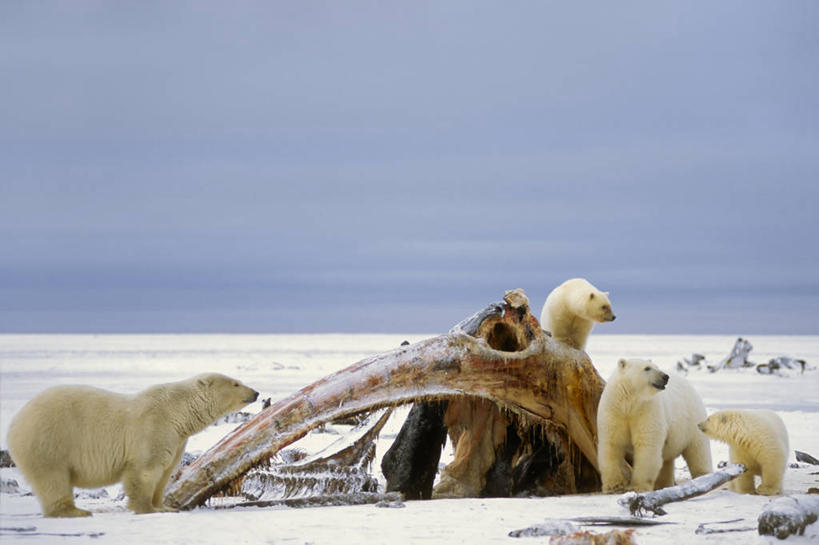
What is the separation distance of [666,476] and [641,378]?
4.83ft

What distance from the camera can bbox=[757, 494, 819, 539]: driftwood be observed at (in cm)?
588

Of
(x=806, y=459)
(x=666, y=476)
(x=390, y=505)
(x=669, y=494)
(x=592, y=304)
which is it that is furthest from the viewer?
(x=806, y=459)

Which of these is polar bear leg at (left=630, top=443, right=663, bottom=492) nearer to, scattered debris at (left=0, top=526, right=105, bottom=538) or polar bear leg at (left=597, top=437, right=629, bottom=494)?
polar bear leg at (left=597, top=437, right=629, bottom=494)

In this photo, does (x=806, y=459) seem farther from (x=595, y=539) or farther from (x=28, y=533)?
(x=28, y=533)

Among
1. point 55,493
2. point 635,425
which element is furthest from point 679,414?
point 55,493

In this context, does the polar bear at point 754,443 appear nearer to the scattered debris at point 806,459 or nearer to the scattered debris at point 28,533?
the scattered debris at point 806,459

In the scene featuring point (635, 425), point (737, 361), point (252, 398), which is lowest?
point (635, 425)

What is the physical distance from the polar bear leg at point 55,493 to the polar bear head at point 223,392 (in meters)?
1.14

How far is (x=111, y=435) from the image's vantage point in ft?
20.5

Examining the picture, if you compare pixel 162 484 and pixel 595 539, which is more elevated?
pixel 162 484

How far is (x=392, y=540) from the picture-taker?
230 inches

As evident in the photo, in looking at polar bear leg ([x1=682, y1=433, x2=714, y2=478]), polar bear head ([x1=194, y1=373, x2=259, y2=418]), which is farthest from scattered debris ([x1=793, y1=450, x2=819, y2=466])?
polar bear head ([x1=194, y1=373, x2=259, y2=418])

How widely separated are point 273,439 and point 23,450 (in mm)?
1991


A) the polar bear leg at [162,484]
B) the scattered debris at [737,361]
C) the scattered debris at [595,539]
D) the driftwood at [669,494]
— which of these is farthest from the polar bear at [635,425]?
the scattered debris at [737,361]
